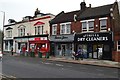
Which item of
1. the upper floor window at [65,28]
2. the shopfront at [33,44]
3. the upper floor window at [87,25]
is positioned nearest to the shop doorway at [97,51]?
the upper floor window at [87,25]

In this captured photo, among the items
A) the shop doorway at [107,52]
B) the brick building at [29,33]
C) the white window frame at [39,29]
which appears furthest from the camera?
the white window frame at [39,29]

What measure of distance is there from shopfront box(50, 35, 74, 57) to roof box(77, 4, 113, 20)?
3.86 m

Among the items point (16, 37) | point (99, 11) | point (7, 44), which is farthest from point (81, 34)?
point (7, 44)

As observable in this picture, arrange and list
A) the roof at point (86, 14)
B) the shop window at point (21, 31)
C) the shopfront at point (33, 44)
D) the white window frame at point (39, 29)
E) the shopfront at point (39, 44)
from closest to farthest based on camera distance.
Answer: the roof at point (86, 14) < the shopfront at point (39, 44) < the shopfront at point (33, 44) < the white window frame at point (39, 29) < the shop window at point (21, 31)

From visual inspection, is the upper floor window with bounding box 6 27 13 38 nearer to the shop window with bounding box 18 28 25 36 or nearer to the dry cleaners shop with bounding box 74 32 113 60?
the shop window with bounding box 18 28 25 36

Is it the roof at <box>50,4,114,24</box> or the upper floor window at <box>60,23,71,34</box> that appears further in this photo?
the upper floor window at <box>60,23,71,34</box>

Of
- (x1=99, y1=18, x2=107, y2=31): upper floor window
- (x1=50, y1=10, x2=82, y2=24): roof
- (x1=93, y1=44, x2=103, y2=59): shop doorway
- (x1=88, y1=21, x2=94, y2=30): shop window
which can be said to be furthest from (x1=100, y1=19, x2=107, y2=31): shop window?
(x1=50, y1=10, x2=82, y2=24): roof

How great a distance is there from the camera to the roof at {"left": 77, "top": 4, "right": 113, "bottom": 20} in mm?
33388

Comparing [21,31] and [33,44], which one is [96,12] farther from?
[21,31]

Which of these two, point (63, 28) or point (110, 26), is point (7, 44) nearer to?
point (63, 28)

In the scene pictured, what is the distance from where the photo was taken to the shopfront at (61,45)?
3825 centimetres

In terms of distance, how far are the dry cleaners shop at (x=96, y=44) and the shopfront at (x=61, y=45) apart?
1.68 m

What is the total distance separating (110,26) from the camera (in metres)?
31.9

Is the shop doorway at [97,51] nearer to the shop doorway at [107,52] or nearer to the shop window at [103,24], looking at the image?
the shop doorway at [107,52]
